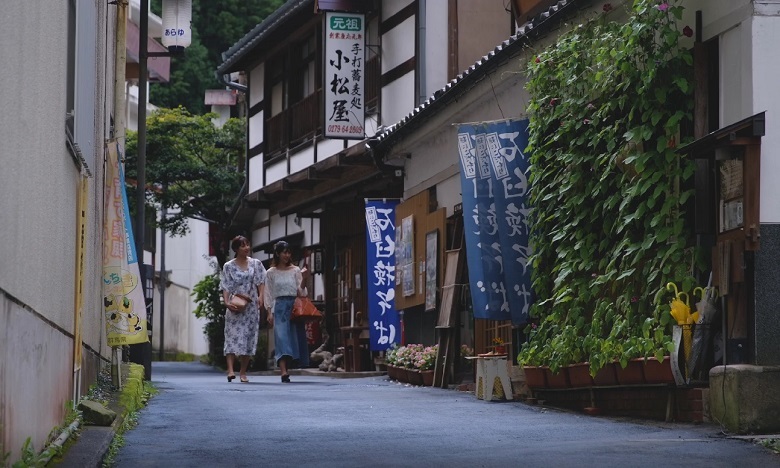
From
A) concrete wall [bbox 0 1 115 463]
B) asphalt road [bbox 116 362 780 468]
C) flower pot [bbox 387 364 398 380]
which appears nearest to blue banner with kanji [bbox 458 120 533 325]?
asphalt road [bbox 116 362 780 468]

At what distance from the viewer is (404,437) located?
30.3ft

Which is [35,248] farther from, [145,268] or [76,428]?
[145,268]

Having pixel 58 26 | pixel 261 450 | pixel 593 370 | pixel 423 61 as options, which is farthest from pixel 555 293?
pixel 423 61

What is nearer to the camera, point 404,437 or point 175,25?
point 404,437

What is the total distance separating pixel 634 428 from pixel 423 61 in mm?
11535

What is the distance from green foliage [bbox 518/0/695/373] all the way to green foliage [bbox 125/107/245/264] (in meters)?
19.7

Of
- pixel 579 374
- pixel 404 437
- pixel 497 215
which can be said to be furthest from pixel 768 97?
pixel 497 215

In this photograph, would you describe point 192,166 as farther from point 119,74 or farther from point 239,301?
point 119,74

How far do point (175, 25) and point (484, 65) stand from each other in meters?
6.01

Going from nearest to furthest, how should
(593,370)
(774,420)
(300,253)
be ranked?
1. (774,420)
2. (593,370)
3. (300,253)

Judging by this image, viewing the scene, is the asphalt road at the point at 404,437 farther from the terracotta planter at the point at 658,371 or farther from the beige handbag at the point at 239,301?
the beige handbag at the point at 239,301

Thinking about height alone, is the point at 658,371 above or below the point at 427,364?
above

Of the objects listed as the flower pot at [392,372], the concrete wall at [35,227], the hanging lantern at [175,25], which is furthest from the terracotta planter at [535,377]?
the hanging lantern at [175,25]

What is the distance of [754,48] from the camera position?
31.8ft
